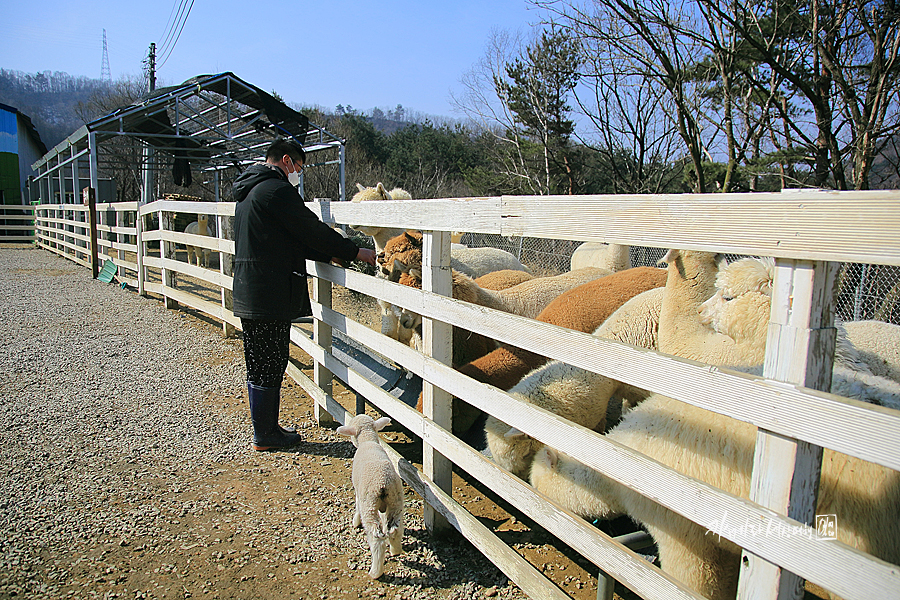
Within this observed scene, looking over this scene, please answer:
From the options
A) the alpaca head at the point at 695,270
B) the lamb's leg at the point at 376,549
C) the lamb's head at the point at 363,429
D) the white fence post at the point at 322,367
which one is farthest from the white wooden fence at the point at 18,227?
the alpaca head at the point at 695,270

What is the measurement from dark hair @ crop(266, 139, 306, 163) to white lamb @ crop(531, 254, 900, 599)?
9.41 ft

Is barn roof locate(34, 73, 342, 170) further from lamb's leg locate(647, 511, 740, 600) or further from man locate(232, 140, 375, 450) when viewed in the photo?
lamb's leg locate(647, 511, 740, 600)

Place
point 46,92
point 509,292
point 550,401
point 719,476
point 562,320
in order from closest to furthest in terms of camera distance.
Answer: point 719,476 < point 550,401 < point 562,320 < point 509,292 < point 46,92

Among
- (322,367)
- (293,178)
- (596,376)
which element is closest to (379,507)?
(596,376)

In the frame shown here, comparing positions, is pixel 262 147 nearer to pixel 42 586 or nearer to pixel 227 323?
pixel 227 323

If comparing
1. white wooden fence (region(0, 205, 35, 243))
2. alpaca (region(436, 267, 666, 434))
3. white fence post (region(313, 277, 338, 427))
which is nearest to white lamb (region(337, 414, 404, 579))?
alpaca (region(436, 267, 666, 434))

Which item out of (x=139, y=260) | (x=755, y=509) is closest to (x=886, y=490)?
(x=755, y=509)

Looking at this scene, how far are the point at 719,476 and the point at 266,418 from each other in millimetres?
3143

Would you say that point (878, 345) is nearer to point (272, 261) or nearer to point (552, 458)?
point (552, 458)

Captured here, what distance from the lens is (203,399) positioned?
5.17 meters

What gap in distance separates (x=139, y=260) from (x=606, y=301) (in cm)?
939

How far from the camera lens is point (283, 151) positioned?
4133mm

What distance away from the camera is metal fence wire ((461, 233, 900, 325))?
632cm

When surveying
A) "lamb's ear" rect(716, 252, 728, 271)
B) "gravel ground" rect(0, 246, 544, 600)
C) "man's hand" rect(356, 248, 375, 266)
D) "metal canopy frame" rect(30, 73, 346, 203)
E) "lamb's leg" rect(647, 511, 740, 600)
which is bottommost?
"gravel ground" rect(0, 246, 544, 600)
